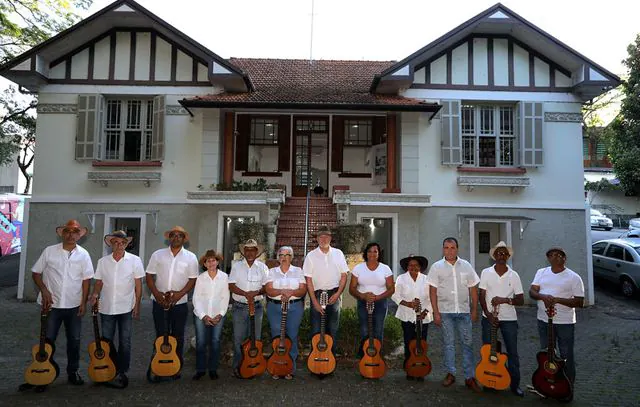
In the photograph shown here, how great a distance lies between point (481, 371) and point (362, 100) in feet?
24.4

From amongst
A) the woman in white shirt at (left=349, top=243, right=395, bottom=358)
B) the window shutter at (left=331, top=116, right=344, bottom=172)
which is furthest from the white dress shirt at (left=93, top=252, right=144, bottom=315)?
the window shutter at (left=331, top=116, right=344, bottom=172)

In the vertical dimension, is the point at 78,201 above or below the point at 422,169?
below

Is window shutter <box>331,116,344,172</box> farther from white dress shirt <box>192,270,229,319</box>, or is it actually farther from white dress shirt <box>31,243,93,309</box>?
white dress shirt <box>31,243,93,309</box>

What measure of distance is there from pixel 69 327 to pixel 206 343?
166 centimetres

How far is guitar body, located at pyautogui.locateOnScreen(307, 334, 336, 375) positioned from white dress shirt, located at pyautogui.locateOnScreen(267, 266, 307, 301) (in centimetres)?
66

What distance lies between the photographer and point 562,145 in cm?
1122

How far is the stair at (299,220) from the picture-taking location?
9.86m

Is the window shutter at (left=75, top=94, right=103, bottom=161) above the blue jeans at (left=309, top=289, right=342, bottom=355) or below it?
above

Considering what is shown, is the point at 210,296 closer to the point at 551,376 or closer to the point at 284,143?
the point at 551,376

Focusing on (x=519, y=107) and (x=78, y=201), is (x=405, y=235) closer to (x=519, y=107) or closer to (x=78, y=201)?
(x=519, y=107)

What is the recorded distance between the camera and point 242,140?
12422 millimetres

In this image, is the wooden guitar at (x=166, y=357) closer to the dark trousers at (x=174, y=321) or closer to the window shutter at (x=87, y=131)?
the dark trousers at (x=174, y=321)

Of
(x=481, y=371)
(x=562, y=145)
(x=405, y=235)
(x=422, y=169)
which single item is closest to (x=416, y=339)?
(x=481, y=371)

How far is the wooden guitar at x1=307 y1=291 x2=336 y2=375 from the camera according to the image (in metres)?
5.31
